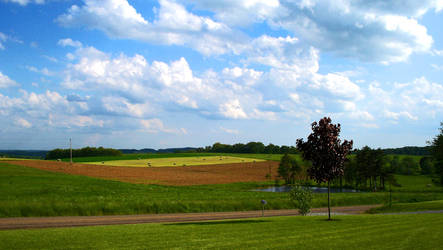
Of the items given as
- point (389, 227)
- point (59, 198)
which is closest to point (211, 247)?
point (389, 227)

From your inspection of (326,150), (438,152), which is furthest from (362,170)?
(326,150)

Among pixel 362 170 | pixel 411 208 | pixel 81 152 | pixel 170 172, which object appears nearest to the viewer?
pixel 411 208

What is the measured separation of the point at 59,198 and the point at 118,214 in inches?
312

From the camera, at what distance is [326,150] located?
22906mm

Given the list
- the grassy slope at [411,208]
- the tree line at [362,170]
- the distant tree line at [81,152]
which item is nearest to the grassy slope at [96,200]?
the grassy slope at [411,208]

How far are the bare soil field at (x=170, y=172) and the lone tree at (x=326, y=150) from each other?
47.0m

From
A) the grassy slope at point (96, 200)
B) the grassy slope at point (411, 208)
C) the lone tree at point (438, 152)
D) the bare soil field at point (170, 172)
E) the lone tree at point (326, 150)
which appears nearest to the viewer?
the lone tree at point (326, 150)

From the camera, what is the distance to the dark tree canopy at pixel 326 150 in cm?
2291

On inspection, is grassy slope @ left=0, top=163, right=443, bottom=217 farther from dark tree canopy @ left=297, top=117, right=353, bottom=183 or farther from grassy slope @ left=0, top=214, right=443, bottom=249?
dark tree canopy @ left=297, top=117, right=353, bottom=183

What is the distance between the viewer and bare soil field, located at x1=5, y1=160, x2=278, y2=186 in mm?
69688

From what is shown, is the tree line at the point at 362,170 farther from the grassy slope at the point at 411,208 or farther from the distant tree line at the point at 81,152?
the distant tree line at the point at 81,152

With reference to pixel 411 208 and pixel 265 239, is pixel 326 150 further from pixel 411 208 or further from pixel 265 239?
pixel 411 208

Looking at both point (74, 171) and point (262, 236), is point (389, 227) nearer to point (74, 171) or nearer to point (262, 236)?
point (262, 236)

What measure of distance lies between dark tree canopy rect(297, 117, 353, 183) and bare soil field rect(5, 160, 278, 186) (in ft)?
154
